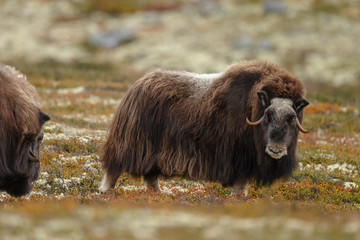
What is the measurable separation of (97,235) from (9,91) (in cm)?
379

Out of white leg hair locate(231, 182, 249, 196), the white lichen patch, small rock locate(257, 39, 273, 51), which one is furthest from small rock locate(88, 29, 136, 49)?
white leg hair locate(231, 182, 249, 196)

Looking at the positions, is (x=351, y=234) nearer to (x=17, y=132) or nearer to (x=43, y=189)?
(x=17, y=132)

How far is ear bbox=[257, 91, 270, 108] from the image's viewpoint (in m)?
8.12

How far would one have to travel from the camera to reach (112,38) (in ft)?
136

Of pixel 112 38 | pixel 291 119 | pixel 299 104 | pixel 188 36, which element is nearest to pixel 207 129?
pixel 291 119

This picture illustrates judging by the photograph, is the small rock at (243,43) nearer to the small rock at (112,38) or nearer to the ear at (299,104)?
the small rock at (112,38)

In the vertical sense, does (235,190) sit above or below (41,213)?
below

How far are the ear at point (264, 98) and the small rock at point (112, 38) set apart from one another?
33594 mm

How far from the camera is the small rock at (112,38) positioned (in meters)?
41.0

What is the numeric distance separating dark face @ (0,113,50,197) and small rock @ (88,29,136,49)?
3398 cm

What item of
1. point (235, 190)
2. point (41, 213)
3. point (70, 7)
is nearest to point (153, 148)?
point (235, 190)

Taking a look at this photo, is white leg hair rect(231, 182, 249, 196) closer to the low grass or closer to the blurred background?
the low grass

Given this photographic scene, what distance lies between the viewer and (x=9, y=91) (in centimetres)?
697

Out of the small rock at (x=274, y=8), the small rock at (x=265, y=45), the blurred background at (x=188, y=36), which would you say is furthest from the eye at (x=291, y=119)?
the small rock at (x=274, y=8)
